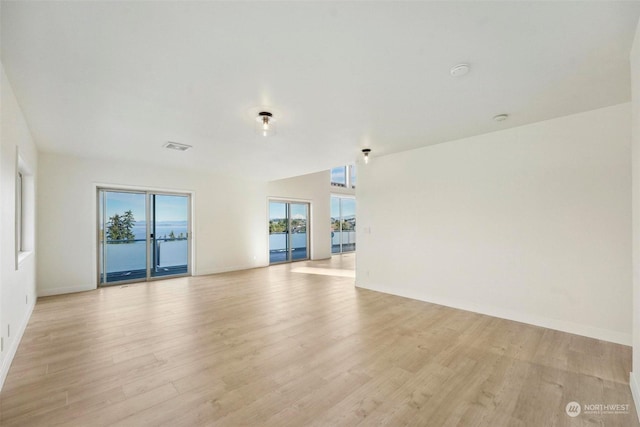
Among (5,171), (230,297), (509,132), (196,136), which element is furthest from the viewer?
(230,297)

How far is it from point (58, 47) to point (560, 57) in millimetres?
3645

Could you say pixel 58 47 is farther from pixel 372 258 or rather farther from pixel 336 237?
pixel 336 237

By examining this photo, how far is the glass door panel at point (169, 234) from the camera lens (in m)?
6.20

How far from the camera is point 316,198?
921 centimetres

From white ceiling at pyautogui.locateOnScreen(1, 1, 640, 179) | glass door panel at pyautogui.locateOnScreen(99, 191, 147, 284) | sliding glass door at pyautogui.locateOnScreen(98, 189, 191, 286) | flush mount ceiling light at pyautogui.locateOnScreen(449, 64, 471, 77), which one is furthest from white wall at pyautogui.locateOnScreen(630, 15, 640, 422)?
glass door panel at pyautogui.locateOnScreen(99, 191, 147, 284)

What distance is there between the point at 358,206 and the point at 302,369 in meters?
3.49

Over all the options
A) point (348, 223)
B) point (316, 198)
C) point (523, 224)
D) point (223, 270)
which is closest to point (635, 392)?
point (523, 224)

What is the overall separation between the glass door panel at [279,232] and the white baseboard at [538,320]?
4.64 metres

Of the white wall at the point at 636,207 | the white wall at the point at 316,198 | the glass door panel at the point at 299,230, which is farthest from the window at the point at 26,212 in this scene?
the white wall at the point at 636,207

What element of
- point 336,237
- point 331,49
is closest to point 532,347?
point 331,49

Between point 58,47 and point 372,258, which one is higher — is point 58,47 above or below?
above

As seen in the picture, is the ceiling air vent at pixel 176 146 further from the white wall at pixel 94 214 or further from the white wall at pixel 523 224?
the white wall at pixel 523 224

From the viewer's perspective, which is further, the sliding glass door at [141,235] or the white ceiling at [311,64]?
the sliding glass door at [141,235]

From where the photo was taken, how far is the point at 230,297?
476 cm
